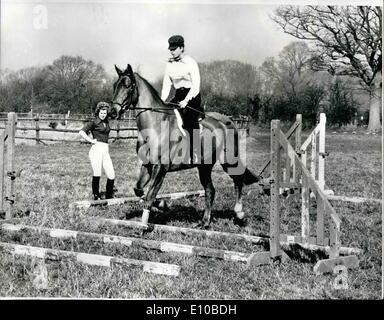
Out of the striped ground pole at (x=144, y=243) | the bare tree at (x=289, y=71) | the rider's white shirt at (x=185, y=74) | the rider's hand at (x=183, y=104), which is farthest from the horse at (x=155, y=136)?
the bare tree at (x=289, y=71)

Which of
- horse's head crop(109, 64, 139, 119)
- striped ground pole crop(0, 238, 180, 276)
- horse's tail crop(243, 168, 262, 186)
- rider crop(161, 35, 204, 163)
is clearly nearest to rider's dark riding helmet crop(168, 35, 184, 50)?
rider crop(161, 35, 204, 163)

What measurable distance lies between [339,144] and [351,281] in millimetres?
12762

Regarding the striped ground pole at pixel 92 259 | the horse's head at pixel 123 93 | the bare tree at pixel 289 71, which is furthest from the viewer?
the bare tree at pixel 289 71

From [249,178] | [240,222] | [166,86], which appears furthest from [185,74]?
[240,222]

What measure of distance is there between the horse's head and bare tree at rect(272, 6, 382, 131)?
7.81 ft

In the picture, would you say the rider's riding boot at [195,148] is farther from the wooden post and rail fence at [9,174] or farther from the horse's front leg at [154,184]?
the wooden post and rail fence at [9,174]

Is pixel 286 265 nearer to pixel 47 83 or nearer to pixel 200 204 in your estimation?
pixel 200 204

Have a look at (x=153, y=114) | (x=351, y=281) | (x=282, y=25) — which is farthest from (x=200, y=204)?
(x=351, y=281)

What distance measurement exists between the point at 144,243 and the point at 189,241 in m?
0.83

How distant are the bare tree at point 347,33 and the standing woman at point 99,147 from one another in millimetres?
3833

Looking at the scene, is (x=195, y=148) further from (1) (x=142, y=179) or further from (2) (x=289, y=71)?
(2) (x=289, y=71)

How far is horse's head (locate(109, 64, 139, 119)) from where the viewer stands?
7.32m

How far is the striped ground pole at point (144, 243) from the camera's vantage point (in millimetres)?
5562

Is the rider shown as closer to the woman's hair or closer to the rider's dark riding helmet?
the rider's dark riding helmet
